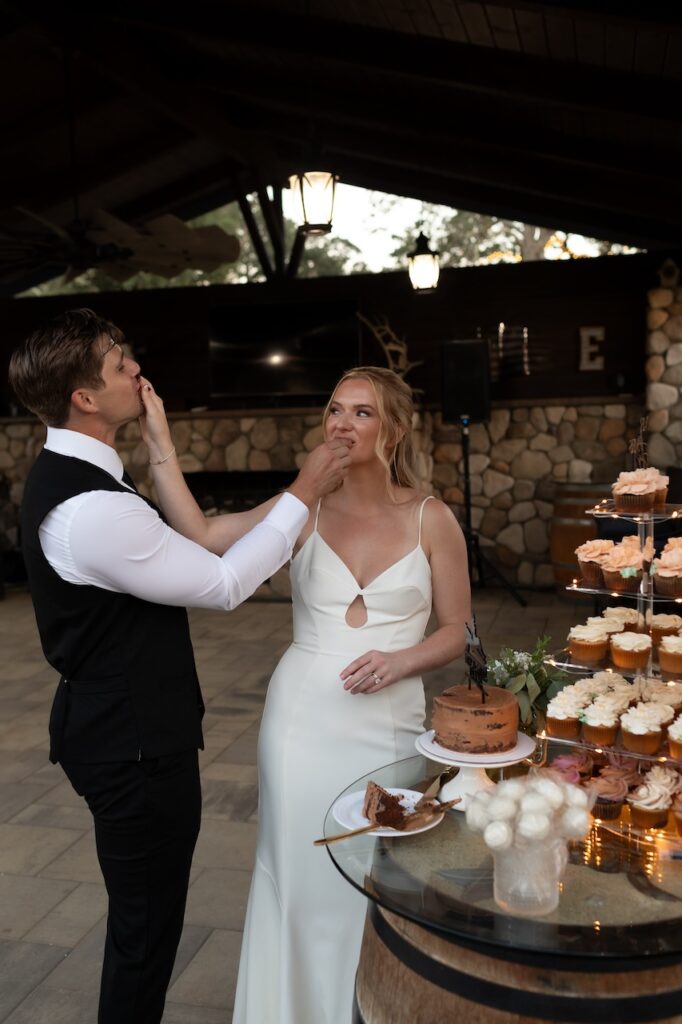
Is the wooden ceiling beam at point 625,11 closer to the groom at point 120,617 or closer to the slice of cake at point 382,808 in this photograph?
the groom at point 120,617

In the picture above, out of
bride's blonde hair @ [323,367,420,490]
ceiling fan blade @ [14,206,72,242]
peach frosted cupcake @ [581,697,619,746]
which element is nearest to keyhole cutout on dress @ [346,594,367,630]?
bride's blonde hair @ [323,367,420,490]

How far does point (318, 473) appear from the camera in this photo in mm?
1757

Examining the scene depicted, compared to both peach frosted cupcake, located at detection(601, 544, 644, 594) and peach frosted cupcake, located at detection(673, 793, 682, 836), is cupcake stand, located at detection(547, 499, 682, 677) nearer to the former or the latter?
peach frosted cupcake, located at detection(601, 544, 644, 594)

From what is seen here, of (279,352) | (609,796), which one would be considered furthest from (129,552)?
(279,352)

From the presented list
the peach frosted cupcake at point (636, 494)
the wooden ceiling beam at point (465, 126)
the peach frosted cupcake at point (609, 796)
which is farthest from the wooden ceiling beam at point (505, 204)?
the peach frosted cupcake at point (609, 796)

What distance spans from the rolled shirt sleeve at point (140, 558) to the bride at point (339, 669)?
0.33 metres

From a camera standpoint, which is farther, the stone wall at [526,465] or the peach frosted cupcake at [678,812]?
the stone wall at [526,465]

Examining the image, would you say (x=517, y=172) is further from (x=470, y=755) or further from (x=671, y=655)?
(x=470, y=755)

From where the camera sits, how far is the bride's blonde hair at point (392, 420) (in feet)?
6.65

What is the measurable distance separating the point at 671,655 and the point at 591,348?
274 inches

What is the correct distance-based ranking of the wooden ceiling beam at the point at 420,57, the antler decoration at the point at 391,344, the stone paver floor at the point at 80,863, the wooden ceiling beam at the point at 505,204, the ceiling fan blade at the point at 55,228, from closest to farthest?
the stone paver floor at the point at 80,863 < the wooden ceiling beam at the point at 420,57 < the ceiling fan blade at the point at 55,228 < the wooden ceiling beam at the point at 505,204 < the antler decoration at the point at 391,344

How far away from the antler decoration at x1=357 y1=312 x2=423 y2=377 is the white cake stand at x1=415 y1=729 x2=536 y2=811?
7.27m

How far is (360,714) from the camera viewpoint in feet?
6.34

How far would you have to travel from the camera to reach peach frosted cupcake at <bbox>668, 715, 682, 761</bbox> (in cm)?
157
